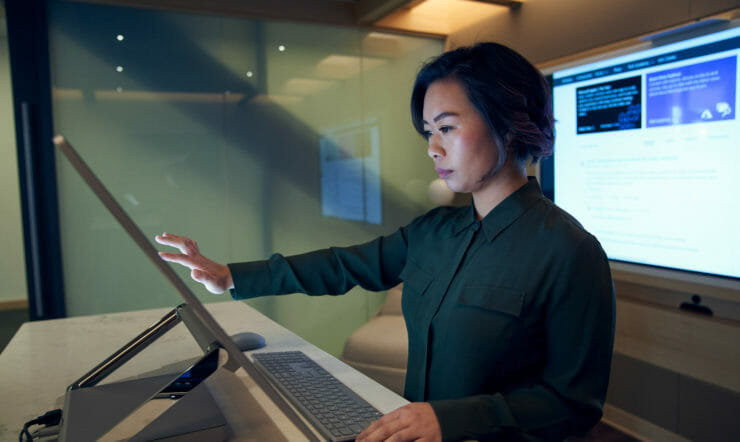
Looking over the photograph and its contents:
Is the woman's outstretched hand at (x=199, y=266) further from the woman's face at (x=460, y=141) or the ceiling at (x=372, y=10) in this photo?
the ceiling at (x=372, y=10)

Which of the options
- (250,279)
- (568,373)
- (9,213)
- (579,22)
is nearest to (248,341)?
(250,279)

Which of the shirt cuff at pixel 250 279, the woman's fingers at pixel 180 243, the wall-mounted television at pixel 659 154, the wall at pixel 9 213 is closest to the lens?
the woman's fingers at pixel 180 243

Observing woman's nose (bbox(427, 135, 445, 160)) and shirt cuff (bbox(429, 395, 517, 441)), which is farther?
woman's nose (bbox(427, 135, 445, 160))

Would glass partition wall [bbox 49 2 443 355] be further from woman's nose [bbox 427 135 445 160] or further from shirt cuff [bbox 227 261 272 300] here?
woman's nose [bbox 427 135 445 160]

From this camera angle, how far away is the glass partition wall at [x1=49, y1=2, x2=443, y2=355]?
117 inches

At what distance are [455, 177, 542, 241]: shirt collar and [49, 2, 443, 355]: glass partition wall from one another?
2414 millimetres

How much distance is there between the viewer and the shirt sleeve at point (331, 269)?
138cm

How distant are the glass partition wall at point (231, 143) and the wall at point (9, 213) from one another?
23 cm

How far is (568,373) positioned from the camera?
1.02 metres

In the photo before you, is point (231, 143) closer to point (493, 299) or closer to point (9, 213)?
point (9, 213)

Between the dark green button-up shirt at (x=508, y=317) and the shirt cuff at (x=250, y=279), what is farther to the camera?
the shirt cuff at (x=250, y=279)

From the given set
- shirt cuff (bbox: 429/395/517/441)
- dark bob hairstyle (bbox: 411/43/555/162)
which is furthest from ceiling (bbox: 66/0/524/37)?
shirt cuff (bbox: 429/395/517/441)

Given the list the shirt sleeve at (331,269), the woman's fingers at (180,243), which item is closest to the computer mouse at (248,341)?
the shirt sleeve at (331,269)

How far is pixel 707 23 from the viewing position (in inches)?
85.7
